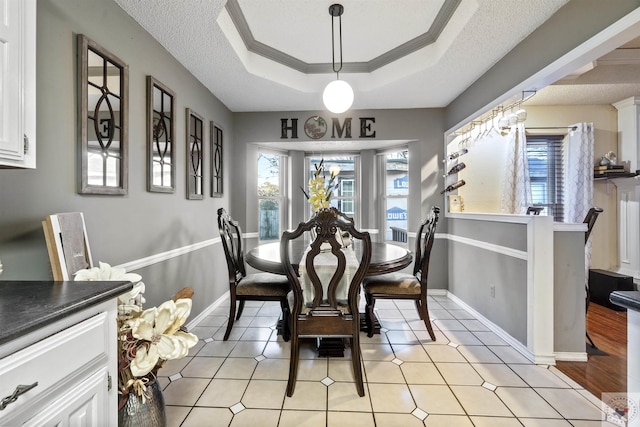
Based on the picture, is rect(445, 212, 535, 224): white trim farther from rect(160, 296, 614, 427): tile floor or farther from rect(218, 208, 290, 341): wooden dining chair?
rect(218, 208, 290, 341): wooden dining chair

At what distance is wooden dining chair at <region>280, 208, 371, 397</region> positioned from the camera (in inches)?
67.9

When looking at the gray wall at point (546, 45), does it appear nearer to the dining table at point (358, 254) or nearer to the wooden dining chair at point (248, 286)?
the dining table at point (358, 254)

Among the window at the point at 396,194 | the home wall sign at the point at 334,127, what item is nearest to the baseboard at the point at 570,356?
the window at the point at 396,194

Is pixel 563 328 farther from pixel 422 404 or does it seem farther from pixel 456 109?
pixel 456 109

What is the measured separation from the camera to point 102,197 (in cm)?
171

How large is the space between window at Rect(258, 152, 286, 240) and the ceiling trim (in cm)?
161

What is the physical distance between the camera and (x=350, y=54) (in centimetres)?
285

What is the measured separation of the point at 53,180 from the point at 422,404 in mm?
2292

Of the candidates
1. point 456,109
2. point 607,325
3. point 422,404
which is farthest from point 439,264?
point 422,404

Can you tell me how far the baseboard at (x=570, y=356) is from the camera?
214 cm

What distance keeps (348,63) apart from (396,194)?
77.5 inches

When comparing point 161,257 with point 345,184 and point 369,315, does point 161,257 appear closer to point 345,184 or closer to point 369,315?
point 369,315

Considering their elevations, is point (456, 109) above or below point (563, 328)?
above

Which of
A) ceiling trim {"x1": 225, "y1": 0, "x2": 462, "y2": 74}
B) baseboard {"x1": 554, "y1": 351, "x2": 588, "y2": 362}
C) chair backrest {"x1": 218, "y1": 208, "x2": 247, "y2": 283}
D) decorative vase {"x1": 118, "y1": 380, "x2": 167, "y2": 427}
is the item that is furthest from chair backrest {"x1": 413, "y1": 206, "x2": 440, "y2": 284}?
decorative vase {"x1": 118, "y1": 380, "x2": 167, "y2": 427}
